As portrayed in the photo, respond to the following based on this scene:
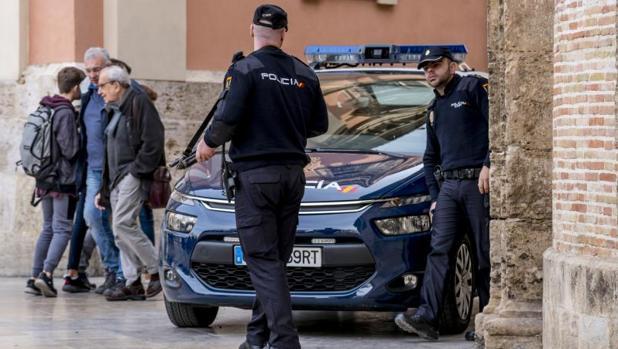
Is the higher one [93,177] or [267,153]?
[267,153]

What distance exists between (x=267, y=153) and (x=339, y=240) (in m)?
1.54

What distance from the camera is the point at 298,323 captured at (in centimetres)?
1173

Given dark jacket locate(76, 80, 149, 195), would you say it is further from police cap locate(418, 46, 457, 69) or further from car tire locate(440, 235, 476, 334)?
car tire locate(440, 235, 476, 334)

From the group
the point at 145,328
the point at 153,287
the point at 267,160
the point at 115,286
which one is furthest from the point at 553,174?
the point at 115,286

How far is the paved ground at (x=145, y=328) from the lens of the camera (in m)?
10.5

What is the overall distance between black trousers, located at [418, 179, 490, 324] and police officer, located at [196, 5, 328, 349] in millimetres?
1495

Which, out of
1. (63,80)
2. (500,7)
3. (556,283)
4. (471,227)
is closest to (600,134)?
(556,283)

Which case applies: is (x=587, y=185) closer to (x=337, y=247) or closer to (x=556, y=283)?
(x=556, y=283)

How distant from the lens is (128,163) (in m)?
13.2

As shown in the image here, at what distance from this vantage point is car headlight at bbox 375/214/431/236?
34.7 feet

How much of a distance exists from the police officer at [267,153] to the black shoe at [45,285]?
4.76 meters

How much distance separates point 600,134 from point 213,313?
396 centimetres

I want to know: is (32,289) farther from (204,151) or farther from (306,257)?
(204,151)

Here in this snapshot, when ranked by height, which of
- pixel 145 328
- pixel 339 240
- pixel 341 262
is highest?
pixel 339 240
